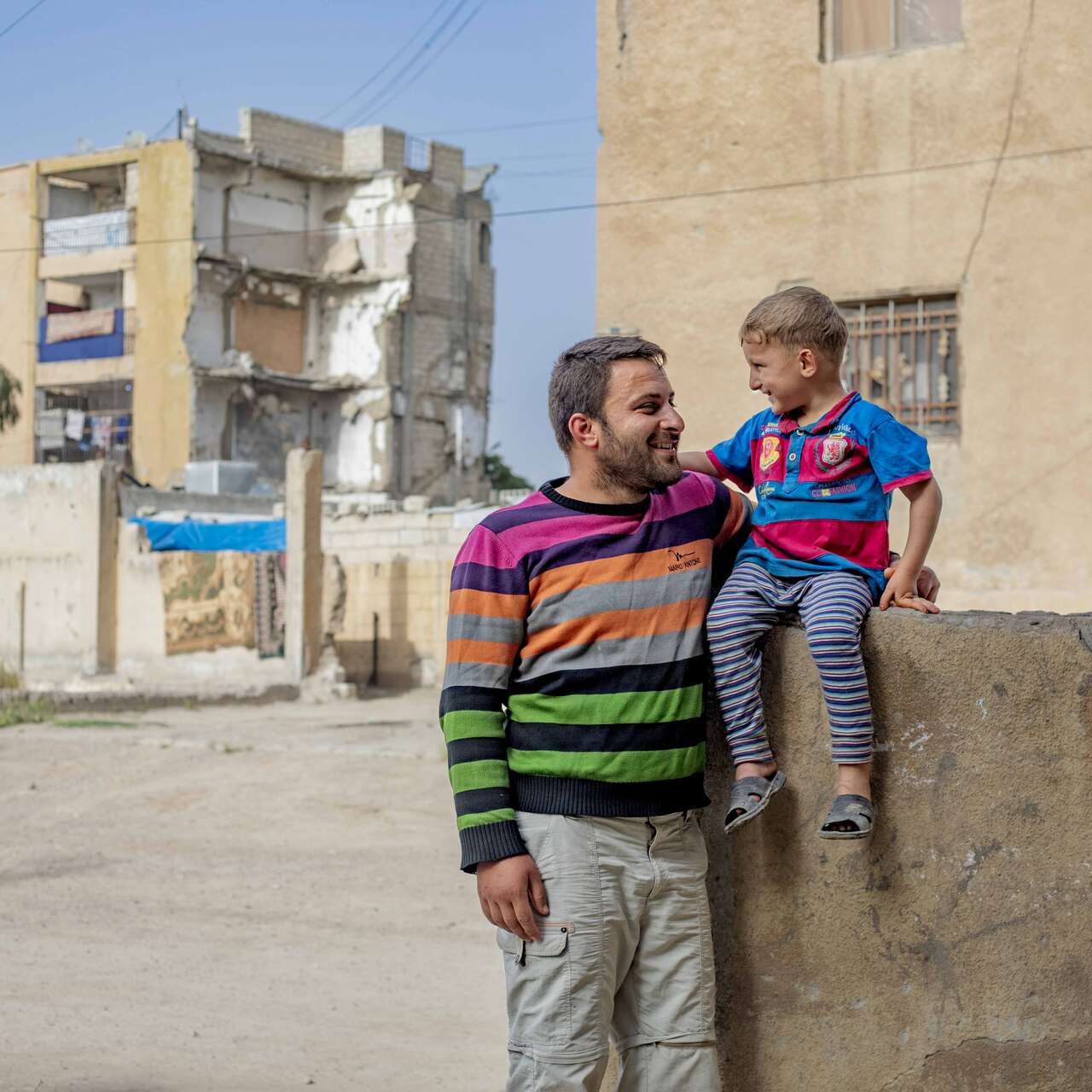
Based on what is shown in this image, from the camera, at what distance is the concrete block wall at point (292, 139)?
37.5m

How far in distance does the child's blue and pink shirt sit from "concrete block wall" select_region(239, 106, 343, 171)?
36.9 meters

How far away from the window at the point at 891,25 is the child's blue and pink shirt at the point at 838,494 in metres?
5.90

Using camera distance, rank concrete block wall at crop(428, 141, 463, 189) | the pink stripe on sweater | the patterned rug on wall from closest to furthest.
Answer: the pink stripe on sweater → the patterned rug on wall → concrete block wall at crop(428, 141, 463, 189)

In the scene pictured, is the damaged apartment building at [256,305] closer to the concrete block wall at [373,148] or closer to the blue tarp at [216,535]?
the concrete block wall at [373,148]

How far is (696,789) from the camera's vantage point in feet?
8.27

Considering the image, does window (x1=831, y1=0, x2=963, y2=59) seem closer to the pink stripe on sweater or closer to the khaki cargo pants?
the pink stripe on sweater

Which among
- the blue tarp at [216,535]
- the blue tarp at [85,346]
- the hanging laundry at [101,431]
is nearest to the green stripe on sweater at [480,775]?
the blue tarp at [216,535]

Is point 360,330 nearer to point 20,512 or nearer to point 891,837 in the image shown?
point 20,512

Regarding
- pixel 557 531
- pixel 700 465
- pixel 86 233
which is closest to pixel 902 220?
pixel 700 465

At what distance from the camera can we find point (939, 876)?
8.14ft

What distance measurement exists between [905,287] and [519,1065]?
6.21m

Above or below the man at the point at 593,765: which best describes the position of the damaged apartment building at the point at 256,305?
above

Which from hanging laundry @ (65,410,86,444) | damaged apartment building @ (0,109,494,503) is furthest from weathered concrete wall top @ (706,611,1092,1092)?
hanging laundry @ (65,410,86,444)

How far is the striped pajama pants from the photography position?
2.39 metres
